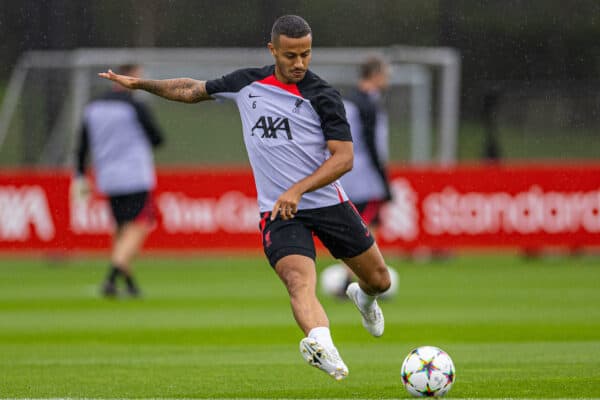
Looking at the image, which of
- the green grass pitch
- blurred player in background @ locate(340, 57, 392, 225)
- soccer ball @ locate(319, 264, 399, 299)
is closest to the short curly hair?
the green grass pitch

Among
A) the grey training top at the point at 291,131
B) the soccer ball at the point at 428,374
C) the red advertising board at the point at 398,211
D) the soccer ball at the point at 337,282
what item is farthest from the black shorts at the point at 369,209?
the soccer ball at the point at 428,374

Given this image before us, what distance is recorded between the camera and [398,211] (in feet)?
65.3

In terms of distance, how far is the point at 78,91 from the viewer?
23.5 m

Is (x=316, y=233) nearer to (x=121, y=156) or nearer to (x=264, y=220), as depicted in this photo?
(x=264, y=220)

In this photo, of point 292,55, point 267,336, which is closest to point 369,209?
point 267,336

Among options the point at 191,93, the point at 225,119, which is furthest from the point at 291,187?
the point at 225,119

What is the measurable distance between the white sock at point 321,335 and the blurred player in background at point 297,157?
0.57 ft

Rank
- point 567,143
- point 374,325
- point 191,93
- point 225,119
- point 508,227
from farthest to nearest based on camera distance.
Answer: point 225,119
point 567,143
point 508,227
point 374,325
point 191,93

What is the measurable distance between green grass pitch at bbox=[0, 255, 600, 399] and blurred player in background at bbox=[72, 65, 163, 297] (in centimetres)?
99

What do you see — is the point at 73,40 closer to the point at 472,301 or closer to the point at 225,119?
the point at 225,119

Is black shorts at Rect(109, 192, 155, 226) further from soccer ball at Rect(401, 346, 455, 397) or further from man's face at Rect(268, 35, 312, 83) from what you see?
soccer ball at Rect(401, 346, 455, 397)

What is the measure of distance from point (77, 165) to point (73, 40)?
9051 mm

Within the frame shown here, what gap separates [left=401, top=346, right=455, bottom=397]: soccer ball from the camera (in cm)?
703

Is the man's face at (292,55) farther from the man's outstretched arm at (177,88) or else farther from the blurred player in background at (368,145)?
the blurred player in background at (368,145)
